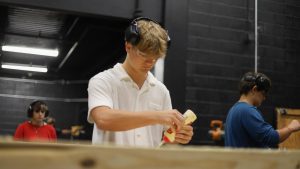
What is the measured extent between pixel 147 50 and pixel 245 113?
1255mm

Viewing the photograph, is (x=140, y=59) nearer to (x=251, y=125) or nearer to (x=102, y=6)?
(x=251, y=125)

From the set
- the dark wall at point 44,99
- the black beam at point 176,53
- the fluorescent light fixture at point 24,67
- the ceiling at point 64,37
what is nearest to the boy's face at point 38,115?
the black beam at point 176,53

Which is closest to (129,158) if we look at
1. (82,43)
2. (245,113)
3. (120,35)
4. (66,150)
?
(66,150)

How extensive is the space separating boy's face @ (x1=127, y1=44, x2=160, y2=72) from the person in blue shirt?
1.17m

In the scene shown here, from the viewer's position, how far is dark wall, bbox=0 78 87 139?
37.1ft

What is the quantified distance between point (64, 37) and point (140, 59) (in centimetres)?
690

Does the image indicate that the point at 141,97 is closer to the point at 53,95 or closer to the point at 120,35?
the point at 120,35

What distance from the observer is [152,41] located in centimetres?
162

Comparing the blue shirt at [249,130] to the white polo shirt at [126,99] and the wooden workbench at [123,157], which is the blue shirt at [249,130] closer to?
the white polo shirt at [126,99]

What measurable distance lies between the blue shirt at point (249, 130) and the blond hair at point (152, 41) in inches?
46.9

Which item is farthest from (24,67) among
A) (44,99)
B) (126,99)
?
(126,99)

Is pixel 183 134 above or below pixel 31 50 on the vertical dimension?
below

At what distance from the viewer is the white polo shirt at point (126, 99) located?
1627 millimetres

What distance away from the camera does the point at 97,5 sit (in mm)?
4523
